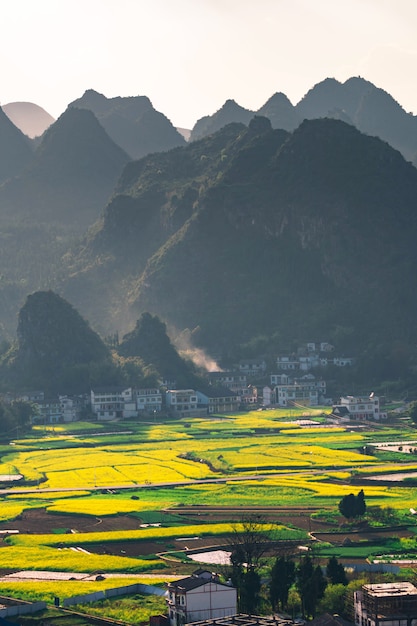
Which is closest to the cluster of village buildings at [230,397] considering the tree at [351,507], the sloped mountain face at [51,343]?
the sloped mountain face at [51,343]

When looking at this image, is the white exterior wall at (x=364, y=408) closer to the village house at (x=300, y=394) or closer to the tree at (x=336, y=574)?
the village house at (x=300, y=394)

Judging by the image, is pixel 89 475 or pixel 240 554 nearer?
pixel 240 554

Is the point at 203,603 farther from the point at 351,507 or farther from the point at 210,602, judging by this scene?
the point at 351,507

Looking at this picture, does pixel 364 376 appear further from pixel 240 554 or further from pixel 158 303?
pixel 240 554

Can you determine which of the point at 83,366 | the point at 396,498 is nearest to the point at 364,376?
the point at 83,366

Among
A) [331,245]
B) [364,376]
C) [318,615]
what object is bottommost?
[318,615]

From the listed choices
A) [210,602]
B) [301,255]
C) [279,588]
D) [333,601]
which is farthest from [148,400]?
[210,602]
